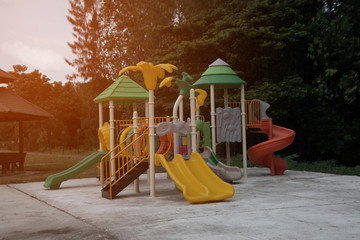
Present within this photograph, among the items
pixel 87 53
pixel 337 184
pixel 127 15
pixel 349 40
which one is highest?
pixel 127 15

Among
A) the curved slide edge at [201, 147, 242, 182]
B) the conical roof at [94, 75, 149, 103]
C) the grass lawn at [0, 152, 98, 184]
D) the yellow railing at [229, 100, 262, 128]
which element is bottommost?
the grass lawn at [0, 152, 98, 184]

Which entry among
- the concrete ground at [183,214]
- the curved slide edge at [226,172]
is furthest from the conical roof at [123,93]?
the curved slide edge at [226,172]

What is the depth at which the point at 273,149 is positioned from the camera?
14.8 m

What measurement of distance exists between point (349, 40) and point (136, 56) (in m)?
15.8

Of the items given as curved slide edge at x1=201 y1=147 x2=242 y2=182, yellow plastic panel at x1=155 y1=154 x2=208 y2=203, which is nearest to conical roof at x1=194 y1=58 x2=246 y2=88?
curved slide edge at x1=201 y1=147 x2=242 y2=182

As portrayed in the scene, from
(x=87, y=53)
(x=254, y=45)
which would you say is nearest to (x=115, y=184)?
(x=254, y=45)

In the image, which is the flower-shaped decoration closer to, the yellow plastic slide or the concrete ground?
the yellow plastic slide

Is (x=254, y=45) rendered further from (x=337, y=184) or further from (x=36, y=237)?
(x=36, y=237)

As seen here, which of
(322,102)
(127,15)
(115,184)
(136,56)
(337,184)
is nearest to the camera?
(115,184)

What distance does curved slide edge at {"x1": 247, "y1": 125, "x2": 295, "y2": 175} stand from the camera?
14695mm

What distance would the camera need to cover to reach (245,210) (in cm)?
791

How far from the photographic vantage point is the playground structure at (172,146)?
9898 mm

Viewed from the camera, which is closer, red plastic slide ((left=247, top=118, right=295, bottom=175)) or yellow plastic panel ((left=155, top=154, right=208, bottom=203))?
yellow plastic panel ((left=155, top=154, right=208, bottom=203))

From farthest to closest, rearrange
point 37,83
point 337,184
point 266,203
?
point 37,83 < point 337,184 < point 266,203
